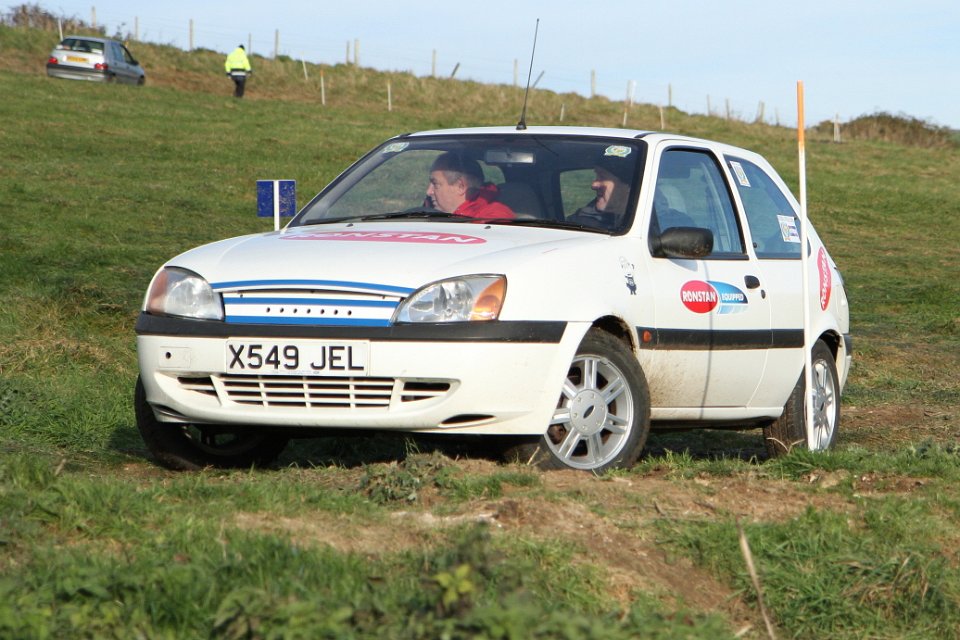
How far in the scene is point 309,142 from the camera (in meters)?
29.2

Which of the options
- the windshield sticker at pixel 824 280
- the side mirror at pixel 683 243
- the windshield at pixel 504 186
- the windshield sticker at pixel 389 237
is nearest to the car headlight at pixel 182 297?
the windshield sticker at pixel 389 237

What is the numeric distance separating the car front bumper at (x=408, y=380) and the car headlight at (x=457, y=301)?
52 mm

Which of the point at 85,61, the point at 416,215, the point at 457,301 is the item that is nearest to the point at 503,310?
the point at 457,301

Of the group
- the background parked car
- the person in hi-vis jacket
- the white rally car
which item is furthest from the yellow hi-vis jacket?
the white rally car

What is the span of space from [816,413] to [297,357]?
324cm

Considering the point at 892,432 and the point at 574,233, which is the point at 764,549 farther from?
the point at 892,432

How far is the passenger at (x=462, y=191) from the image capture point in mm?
6414

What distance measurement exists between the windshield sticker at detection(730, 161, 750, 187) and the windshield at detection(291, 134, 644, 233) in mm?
895

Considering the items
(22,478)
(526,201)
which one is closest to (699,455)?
(526,201)

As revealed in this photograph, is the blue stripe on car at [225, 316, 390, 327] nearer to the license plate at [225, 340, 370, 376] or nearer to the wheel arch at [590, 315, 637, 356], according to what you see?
the license plate at [225, 340, 370, 376]

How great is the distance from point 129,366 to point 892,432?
4843mm

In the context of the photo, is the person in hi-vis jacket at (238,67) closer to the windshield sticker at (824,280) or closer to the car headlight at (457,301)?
the windshield sticker at (824,280)

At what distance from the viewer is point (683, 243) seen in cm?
618

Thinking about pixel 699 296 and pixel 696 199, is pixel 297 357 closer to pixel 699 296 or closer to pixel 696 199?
pixel 699 296
